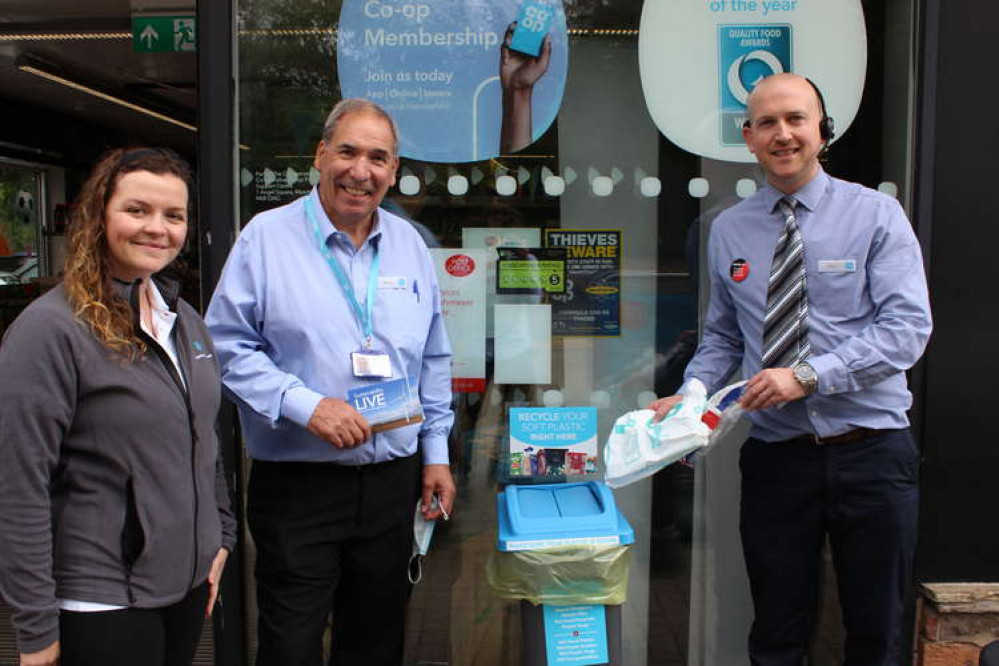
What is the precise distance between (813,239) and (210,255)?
1.89 m

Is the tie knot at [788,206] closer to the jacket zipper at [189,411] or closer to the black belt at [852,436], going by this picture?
the black belt at [852,436]

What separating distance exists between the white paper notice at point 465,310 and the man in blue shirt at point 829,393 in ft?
2.99

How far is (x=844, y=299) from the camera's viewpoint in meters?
2.24

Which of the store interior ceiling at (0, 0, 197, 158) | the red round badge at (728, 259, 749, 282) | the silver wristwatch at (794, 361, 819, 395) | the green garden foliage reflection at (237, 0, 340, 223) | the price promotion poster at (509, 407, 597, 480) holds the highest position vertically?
the store interior ceiling at (0, 0, 197, 158)

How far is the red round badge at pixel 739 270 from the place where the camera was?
2.37 m

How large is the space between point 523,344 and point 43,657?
1.90 meters

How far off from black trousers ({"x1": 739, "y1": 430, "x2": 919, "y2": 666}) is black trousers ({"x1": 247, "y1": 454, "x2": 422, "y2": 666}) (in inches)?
39.6

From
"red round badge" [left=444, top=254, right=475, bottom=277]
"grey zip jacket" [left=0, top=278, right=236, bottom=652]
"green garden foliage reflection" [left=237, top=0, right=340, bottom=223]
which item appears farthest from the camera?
"red round badge" [left=444, top=254, right=475, bottom=277]

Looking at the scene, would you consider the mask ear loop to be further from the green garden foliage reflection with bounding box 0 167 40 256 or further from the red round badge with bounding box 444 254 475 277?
the green garden foliage reflection with bounding box 0 167 40 256

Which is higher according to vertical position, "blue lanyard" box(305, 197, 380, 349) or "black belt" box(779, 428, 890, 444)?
"blue lanyard" box(305, 197, 380, 349)

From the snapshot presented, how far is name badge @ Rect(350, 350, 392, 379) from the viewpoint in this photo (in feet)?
7.22

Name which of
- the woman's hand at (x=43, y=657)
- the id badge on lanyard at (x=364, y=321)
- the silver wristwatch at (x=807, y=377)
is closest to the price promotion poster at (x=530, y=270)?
the id badge on lanyard at (x=364, y=321)

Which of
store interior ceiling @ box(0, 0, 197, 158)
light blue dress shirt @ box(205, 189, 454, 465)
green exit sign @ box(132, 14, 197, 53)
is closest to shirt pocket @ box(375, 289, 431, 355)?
light blue dress shirt @ box(205, 189, 454, 465)

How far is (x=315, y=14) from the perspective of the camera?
296cm
